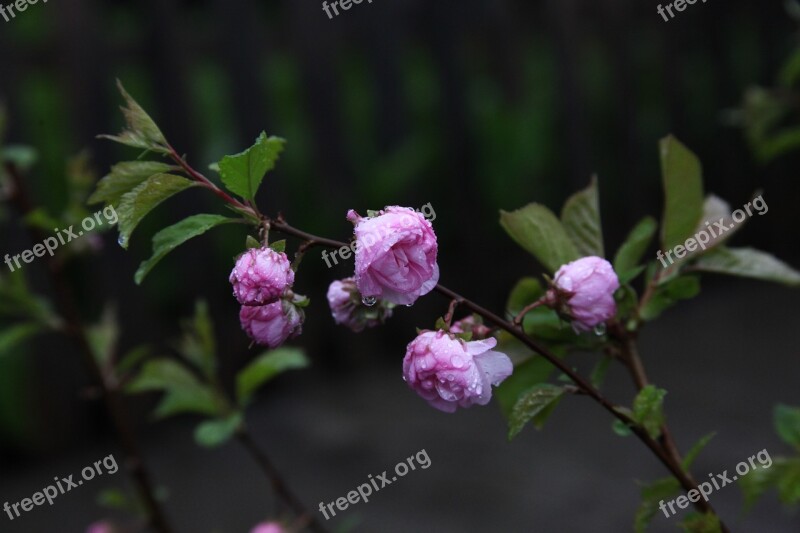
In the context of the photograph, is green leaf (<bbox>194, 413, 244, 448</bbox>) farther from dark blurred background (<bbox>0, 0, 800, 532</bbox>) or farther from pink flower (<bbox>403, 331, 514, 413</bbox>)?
dark blurred background (<bbox>0, 0, 800, 532</bbox>)

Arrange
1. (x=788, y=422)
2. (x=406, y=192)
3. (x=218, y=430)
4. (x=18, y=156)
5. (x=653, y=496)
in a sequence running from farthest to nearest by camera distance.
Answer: (x=406, y=192) → (x=18, y=156) → (x=218, y=430) → (x=788, y=422) → (x=653, y=496)

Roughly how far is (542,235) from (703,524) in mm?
239

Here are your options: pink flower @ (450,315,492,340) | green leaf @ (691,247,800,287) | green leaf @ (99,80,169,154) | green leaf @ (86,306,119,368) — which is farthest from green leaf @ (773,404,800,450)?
green leaf @ (86,306,119,368)

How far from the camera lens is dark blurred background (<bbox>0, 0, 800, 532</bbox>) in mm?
2389

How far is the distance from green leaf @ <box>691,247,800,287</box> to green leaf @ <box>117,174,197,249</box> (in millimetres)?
430

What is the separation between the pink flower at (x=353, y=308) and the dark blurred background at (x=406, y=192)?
142 centimetres

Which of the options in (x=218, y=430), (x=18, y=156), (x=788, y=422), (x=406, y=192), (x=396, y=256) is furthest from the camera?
(x=406, y=192)

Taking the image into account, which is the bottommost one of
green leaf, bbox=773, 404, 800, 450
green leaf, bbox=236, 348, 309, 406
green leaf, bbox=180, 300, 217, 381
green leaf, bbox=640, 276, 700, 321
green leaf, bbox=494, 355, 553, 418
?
green leaf, bbox=773, 404, 800, 450

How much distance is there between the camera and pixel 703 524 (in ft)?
2.12

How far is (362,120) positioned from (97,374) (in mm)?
2622

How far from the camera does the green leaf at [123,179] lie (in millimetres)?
634

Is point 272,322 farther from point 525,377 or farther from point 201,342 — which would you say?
point 201,342

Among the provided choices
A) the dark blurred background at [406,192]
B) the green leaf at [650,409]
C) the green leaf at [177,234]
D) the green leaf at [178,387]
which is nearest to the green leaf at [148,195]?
the green leaf at [177,234]

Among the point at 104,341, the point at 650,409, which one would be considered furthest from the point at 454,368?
the point at 104,341
